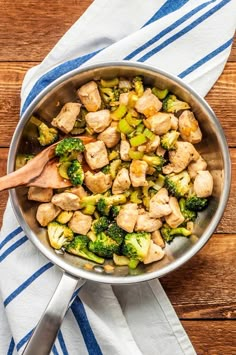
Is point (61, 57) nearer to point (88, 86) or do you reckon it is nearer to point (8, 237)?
point (88, 86)

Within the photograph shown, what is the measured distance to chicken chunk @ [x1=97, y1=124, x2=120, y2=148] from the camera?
4.99 feet

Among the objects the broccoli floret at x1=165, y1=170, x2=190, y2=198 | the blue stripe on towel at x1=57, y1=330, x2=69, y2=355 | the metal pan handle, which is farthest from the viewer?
the blue stripe on towel at x1=57, y1=330, x2=69, y2=355

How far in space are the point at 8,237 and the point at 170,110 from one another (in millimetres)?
525

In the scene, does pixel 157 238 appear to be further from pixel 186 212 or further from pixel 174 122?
pixel 174 122

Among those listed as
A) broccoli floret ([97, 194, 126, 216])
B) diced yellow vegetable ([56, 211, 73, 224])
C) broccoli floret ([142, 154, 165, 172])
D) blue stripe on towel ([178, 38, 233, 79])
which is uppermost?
blue stripe on towel ([178, 38, 233, 79])

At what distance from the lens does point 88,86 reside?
1519 millimetres

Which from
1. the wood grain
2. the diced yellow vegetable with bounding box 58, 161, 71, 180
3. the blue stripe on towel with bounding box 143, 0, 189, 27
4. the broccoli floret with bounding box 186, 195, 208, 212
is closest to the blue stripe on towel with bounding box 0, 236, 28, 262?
the wood grain

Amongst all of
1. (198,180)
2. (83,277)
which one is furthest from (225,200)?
(83,277)

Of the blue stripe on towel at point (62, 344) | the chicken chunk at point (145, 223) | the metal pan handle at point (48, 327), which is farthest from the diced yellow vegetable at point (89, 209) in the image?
the blue stripe on towel at point (62, 344)

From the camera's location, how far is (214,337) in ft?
5.53

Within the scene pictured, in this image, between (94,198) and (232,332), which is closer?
(94,198)

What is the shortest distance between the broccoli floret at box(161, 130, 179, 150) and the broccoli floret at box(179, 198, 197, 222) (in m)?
0.14

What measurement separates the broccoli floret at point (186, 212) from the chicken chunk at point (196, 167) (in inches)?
2.7

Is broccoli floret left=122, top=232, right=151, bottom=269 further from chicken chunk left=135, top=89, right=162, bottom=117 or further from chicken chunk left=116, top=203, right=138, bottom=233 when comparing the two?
chicken chunk left=135, top=89, right=162, bottom=117
